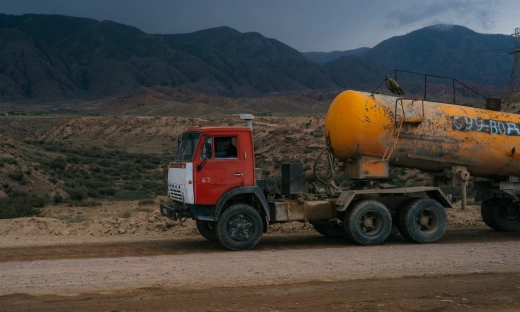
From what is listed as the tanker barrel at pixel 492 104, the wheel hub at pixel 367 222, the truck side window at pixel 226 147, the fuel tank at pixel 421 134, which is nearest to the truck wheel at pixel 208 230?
the truck side window at pixel 226 147

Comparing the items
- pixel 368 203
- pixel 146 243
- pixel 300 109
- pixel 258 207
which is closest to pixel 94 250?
pixel 146 243

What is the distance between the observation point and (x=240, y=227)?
12.6 meters

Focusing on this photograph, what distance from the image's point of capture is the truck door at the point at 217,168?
12359 mm

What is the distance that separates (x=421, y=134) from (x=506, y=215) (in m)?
4.03

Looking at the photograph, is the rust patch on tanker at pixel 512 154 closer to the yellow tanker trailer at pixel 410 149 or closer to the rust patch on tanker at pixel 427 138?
the yellow tanker trailer at pixel 410 149

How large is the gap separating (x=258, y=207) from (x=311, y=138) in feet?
110

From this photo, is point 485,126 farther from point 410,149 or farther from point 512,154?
point 410,149

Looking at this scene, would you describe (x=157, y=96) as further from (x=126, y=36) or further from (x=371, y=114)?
(x=371, y=114)

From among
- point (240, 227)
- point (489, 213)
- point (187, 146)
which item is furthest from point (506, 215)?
point (187, 146)

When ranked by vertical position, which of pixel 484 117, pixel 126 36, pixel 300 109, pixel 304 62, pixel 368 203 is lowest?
pixel 368 203

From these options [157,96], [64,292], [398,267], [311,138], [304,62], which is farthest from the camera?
[304,62]

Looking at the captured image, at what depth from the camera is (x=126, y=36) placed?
187750mm

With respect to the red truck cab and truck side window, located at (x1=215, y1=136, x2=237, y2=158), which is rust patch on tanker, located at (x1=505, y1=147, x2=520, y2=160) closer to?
the red truck cab

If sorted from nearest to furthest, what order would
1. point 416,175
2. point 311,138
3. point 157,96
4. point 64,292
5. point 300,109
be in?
point 64,292, point 416,175, point 311,138, point 300,109, point 157,96
